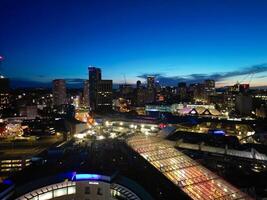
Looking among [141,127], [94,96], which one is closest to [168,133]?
[141,127]

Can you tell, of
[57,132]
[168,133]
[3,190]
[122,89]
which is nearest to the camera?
[3,190]

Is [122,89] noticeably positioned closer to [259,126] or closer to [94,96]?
[94,96]

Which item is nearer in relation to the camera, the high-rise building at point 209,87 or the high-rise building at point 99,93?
the high-rise building at point 99,93

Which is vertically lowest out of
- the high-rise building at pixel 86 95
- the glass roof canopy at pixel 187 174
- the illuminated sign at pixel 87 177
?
the glass roof canopy at pixel 187 174

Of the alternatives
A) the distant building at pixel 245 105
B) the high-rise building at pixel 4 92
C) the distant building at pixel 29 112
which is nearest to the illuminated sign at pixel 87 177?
the distant building at pixel 29 112

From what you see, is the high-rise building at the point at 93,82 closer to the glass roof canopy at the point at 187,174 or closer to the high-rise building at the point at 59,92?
the high-rise building at the point at 59,92

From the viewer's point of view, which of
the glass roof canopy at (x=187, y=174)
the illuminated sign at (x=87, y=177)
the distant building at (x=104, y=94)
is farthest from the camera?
the distant building at (x=104, y=94)
